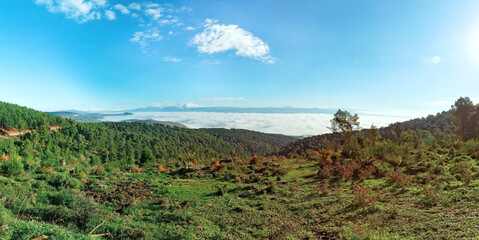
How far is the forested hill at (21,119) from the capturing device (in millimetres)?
73438

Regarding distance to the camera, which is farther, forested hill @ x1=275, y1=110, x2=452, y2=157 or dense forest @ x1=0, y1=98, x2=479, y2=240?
forested hill @ x1=275, y1=110, x2=452, y2=157

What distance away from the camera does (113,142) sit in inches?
4048

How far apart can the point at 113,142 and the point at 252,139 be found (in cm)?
9100

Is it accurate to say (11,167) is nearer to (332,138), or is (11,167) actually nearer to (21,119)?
(332,138)

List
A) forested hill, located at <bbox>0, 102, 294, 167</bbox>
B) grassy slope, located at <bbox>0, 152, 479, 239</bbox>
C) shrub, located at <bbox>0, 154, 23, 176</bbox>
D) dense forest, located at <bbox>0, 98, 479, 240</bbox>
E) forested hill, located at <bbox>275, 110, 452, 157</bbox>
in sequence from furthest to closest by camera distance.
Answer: forested hill, located at <bbox>275, 110, 452, 157</bbox>, forested hill, located at <bbox>0, 102, 294, 167</bbox>, shrub, located at <bbox>0, 154, 23, 176</bbox>, dense forest, located at <bbox>0, 98, 479, 240</bbox>, grassy slope, located at <bbox>0, 152, 479, 239</bbox>

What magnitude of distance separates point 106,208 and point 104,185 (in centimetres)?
435

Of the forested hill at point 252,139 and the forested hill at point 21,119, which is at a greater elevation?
the forested hill at point 21,119

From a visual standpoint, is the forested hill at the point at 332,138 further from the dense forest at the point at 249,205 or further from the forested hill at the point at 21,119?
the forested hill at the point at 21,119

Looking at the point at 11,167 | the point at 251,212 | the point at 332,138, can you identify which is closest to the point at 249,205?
the point at 251,212

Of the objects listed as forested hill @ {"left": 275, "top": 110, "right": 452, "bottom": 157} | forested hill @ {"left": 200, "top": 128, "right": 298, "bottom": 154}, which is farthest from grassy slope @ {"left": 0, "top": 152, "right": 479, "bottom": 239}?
forested hill @ {"left": 200, "top": 128, "right": 298, "bottom": 154}

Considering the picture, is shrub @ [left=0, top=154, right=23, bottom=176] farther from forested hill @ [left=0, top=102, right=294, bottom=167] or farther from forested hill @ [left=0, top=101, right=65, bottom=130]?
forested hill @ [left=0, top=101, right=65, bottom=130]

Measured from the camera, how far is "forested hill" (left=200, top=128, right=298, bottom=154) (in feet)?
458

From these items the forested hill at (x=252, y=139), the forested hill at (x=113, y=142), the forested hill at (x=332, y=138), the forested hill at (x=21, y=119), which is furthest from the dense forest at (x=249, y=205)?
the forested hill at (x=252, y=139)

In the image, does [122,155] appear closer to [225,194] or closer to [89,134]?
[89,134]
